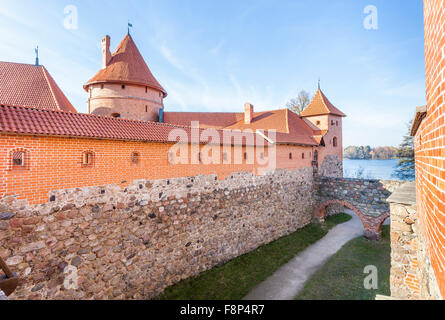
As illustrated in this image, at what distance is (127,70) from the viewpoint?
12367mm

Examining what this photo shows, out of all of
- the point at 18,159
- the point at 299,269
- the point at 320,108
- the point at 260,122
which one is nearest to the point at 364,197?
the point at 299,269

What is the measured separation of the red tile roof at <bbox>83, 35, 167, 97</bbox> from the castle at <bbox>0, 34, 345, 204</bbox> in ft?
0.17

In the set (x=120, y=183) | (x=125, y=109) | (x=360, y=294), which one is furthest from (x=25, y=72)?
(x=360, y=294)

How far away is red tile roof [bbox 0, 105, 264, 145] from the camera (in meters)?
4.74

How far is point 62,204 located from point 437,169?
6.58m

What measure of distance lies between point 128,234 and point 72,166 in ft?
7.81

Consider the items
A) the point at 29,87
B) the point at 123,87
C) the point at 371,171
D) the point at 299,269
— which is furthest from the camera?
the point at 371,171

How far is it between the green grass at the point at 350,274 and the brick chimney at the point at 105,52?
568 inches

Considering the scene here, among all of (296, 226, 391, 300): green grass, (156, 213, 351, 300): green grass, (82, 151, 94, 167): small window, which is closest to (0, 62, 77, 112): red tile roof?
(82, 151, 94, 167): small window

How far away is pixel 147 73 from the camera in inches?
513

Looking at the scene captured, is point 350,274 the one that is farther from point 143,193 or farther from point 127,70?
point 127,70

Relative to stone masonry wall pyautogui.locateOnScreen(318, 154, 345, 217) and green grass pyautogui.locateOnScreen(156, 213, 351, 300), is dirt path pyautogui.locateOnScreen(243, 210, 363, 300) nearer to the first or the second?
green grass pyautogui.locateOnScreen(156, 213, 351, 300)

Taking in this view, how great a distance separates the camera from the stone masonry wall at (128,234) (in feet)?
16.1

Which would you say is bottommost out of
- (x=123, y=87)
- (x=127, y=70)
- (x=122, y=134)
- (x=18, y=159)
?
(x=18, y=159)
